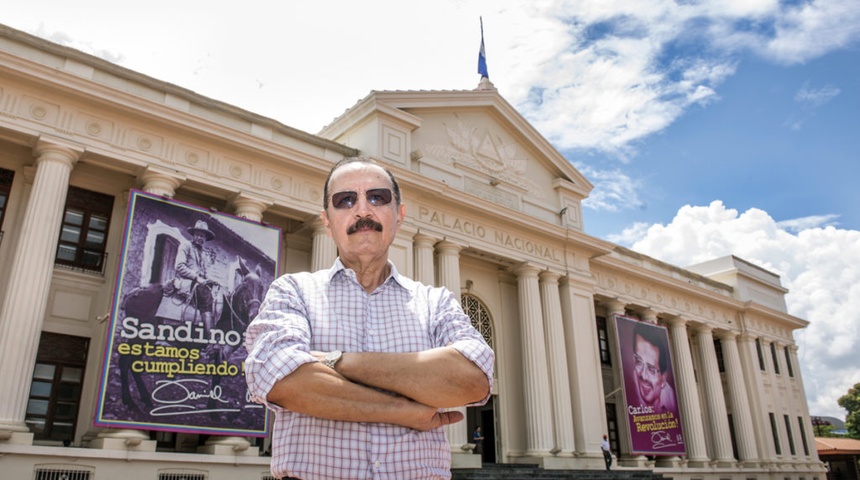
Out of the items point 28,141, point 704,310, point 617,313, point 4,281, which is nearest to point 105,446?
point 4,281

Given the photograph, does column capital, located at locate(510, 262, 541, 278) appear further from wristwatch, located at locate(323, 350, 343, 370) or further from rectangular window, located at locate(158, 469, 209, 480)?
wristwatch, located at locate(323, 350, 343, 370)

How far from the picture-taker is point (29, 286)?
32.9 feet

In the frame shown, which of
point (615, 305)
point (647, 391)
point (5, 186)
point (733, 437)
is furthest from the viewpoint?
point (733, 437)

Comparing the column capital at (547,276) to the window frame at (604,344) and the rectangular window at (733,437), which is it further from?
the rectangular window at (733,437)

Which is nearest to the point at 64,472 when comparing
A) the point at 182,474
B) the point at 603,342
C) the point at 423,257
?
the point at 182,474

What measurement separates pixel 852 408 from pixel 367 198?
181ft

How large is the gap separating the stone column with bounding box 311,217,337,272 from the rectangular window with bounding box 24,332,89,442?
4637mm

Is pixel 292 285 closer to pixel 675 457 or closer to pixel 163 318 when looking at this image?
pixel 163 318

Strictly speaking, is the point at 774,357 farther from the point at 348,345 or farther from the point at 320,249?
the point at 348,345

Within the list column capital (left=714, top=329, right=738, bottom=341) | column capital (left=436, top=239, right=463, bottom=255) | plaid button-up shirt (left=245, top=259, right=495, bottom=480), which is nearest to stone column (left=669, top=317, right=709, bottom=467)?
column capital (left=714, top=329, right=738, bottom=341)

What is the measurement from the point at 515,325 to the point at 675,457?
7.30m

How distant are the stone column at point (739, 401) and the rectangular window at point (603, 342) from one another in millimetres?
6543

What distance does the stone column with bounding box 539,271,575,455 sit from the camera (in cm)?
1641
